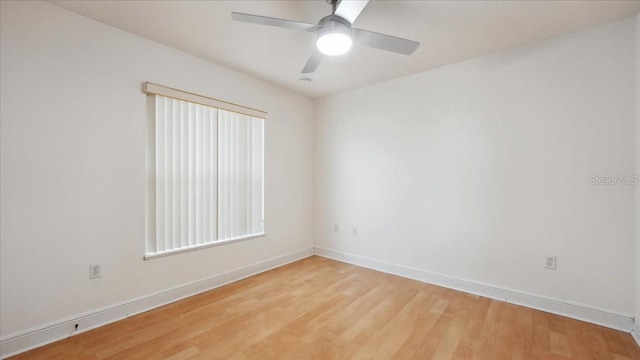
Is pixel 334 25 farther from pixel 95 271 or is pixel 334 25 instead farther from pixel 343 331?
pixel 95 271

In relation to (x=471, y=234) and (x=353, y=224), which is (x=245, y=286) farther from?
(x=471, y=234)

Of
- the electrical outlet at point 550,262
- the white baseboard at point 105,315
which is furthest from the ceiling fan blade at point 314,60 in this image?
the electrical outlet at point 550,262

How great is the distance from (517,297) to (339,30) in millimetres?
2844

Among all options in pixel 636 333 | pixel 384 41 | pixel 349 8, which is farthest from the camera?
pixel 636 333

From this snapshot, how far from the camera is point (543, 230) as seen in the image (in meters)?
2.46

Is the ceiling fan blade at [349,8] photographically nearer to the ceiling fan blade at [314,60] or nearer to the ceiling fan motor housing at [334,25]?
the ceiling fan motor housing at [334,25]

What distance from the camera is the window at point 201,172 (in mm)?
2578

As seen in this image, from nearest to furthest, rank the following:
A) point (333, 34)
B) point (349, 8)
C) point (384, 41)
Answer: point (349, 8) < point (333, 34) < point (384, 41)

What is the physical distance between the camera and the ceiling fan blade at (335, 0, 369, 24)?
157cm

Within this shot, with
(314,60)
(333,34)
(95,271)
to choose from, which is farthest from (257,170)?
(333,34)

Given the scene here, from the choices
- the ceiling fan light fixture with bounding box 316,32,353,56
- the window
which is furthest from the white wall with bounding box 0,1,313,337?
the ceiling fan light fixture with bounding box 316,32,353,56

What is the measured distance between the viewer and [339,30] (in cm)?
173

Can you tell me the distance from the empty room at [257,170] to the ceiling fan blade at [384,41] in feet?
0.06

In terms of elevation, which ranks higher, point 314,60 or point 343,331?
point 314,60
